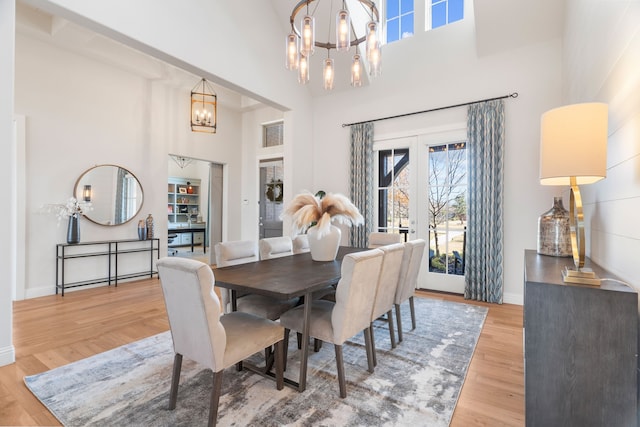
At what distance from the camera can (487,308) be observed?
12.2 feet

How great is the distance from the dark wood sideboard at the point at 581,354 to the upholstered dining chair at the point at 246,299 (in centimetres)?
164

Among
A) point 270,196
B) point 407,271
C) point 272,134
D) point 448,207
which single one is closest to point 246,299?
point 407,271

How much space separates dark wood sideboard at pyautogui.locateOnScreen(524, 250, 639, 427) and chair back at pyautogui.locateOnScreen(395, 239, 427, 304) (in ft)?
4.29

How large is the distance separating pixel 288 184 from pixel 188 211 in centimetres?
582

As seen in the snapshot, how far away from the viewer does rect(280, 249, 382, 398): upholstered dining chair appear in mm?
1865

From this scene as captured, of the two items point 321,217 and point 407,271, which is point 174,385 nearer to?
point 321,217

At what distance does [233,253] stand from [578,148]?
2413 mm

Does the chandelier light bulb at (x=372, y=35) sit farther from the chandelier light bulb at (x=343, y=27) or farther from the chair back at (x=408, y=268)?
the chair back at (x=408, y=268)

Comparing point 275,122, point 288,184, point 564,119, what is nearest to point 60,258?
point 288,184

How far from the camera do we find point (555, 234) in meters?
2.22

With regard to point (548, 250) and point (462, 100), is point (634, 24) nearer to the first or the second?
point (548, 250)

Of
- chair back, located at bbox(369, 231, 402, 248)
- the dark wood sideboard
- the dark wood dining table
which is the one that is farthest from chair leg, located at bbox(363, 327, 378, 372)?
chair back, located at bbox(369, 231, 402, 248)

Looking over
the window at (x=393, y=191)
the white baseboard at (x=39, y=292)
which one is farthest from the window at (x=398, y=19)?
the white baseboard at (x=39, y=292)

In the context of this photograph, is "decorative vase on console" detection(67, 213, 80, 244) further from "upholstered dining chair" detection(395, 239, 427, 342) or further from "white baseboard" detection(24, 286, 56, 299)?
"upholstered dining chair" detection(395, 239, 427, 342)
